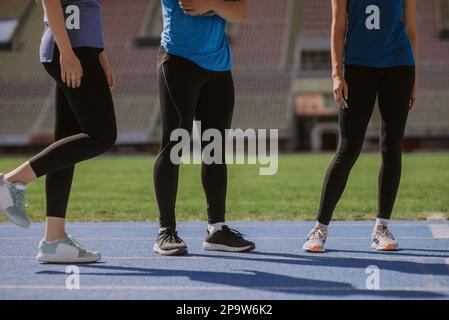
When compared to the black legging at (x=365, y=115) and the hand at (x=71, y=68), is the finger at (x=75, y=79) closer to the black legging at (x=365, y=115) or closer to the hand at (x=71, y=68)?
the hand at (x=71, y=68)

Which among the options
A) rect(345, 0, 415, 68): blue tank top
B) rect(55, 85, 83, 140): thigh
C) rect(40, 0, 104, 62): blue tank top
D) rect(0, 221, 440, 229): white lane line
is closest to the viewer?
rect(40, 0, 104, 62): blue tank top

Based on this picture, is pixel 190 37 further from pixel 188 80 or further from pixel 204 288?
pixel 204 288

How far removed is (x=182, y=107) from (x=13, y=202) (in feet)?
3.14

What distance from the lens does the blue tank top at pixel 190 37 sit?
3268 millimetres

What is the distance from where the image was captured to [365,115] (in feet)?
11.0

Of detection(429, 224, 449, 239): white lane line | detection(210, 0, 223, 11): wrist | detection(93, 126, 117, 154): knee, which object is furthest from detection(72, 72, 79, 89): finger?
detection(429, 224, 449, 239): white lane line

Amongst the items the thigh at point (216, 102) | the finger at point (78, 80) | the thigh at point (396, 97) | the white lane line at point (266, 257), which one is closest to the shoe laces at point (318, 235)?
the white lane line at point (266, 257)

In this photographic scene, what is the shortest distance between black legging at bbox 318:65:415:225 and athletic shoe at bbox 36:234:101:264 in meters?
1.28

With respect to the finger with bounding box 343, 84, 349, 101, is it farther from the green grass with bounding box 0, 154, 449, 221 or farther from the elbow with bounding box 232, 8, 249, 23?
the green grass with bounding box 0, 154, 449, 221

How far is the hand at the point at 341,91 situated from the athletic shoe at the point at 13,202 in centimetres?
165

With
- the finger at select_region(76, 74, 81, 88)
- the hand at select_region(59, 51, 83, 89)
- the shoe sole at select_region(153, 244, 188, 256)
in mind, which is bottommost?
the shoe sole at select_region(153, 244, 188, 256)

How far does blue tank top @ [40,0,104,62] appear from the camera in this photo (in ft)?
9.73
